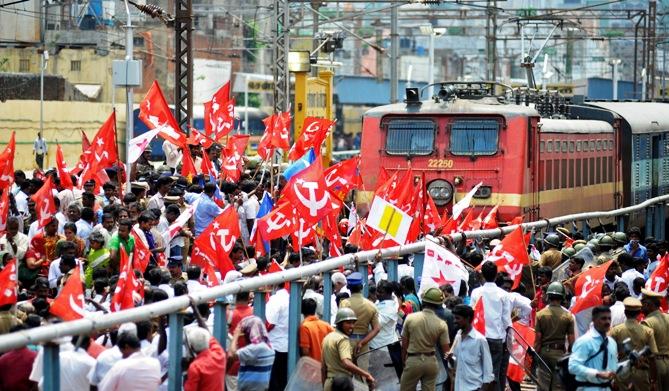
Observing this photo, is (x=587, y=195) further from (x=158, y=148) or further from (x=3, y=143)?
(x=158, y=148)

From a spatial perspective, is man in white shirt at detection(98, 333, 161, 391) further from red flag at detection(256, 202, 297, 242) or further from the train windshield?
the train windshield

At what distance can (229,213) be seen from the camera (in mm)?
13969

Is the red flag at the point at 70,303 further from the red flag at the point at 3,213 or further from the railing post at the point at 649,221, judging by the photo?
the railing post at the point at 649,221

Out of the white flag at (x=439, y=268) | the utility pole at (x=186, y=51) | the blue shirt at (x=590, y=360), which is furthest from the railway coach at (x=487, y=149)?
the blue shirt at (x=590, y=360)

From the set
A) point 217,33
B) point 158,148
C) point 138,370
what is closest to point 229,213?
point 138,370

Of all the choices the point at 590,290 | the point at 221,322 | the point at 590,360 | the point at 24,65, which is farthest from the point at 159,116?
the point at 24,65

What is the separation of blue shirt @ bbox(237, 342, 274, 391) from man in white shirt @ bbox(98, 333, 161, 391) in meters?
1.55

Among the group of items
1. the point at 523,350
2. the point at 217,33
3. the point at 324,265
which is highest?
the point at 217,33

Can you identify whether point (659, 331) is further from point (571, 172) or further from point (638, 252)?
point (571, 172)

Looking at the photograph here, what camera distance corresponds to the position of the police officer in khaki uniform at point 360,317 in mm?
12242

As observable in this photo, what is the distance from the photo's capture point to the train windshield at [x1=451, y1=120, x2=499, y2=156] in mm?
23734

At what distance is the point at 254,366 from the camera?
36.4ft

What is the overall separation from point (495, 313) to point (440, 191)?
10.00m

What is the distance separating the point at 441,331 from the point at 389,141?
41.0 ft
